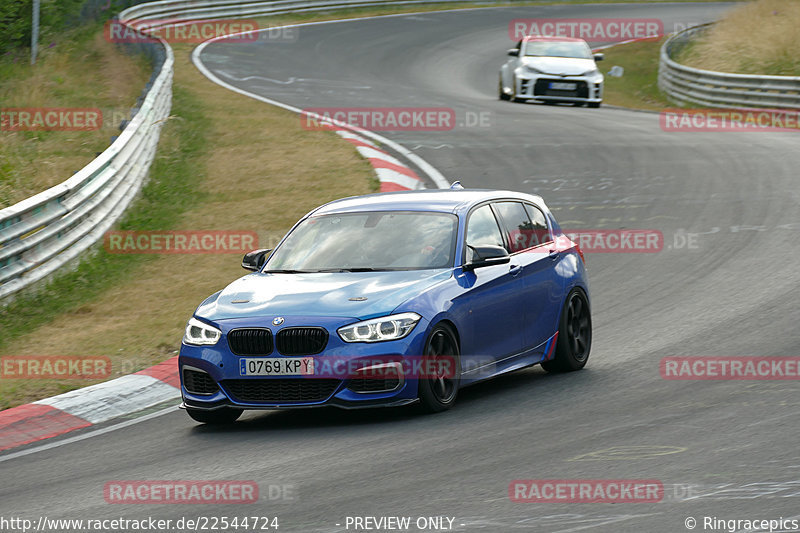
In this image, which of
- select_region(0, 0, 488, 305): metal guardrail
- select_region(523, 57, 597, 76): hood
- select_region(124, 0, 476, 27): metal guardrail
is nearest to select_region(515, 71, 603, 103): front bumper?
select_region(523, 57, 597, 76): hood

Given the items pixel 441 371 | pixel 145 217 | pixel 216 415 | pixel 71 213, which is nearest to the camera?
pixel 441 371

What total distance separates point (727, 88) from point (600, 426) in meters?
24.2

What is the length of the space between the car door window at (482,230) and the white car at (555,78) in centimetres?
1899

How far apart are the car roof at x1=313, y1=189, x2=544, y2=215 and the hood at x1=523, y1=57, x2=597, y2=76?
18.5 m

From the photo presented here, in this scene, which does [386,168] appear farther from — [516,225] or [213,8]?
[213,8]

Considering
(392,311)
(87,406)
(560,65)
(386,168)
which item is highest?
(392,311)

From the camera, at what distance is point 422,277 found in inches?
339

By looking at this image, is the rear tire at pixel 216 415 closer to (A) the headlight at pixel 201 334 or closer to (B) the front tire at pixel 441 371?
(A) the headlight at pixel 201 334

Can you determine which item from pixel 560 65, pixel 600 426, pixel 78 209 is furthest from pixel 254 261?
pixel 560 65

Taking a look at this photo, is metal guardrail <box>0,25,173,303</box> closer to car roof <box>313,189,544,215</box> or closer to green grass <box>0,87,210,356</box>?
green grass <box>0,87,210,356</box>

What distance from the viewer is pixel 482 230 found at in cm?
945

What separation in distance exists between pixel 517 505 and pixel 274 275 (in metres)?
3.54

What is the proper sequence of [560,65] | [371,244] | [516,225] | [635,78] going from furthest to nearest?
1. [635,78]
2. [560,65]
3. [516,225]
4. [371,244]

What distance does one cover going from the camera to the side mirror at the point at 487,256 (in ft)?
28.8
